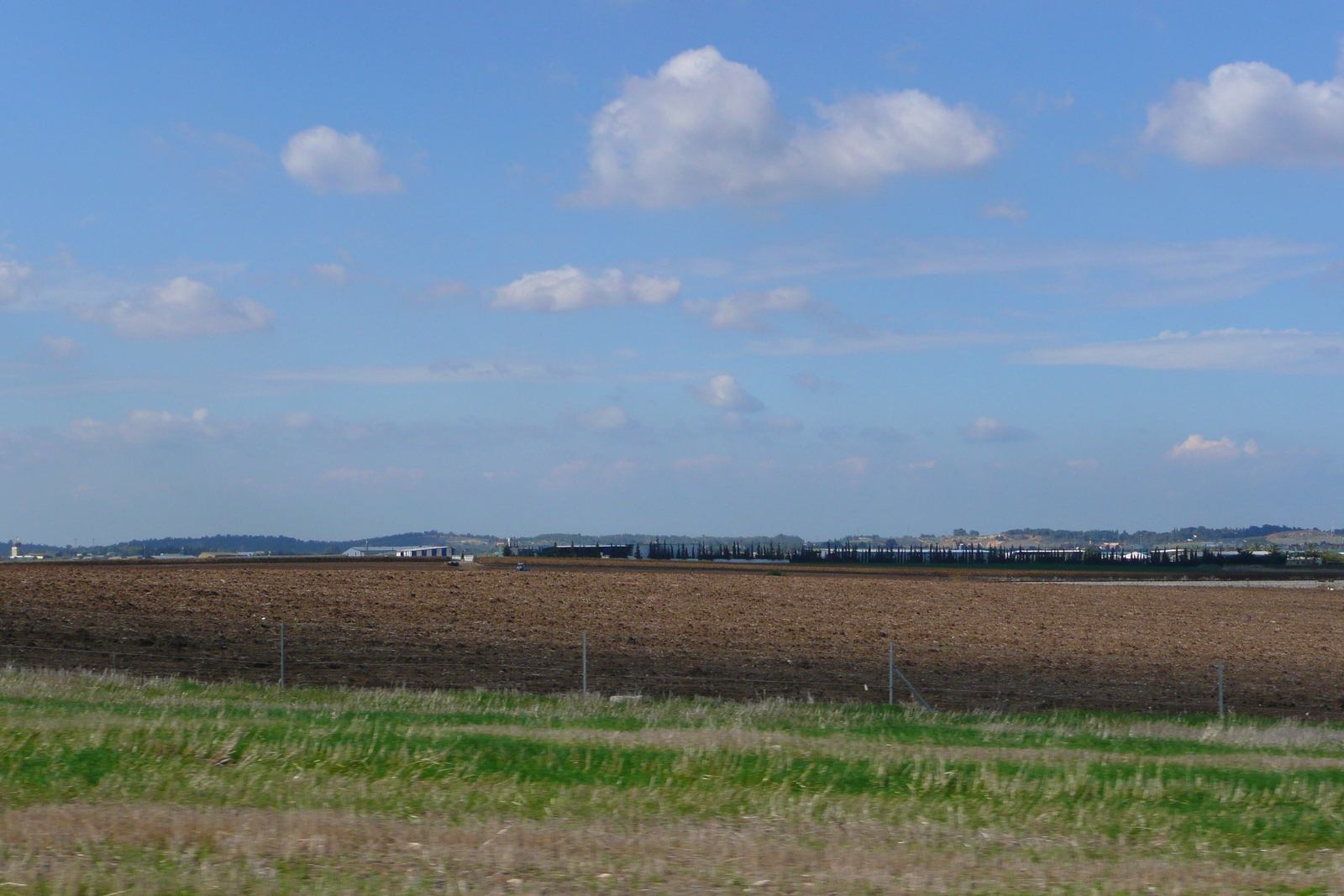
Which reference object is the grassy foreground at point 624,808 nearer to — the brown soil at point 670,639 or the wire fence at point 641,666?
the wire fence at point 641,666

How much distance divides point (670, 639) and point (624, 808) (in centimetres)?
2924

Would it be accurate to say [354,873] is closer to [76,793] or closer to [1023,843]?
[76,793]

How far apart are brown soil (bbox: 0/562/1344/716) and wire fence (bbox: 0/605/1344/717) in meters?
0.13

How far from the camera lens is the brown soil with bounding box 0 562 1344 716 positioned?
3108 cm

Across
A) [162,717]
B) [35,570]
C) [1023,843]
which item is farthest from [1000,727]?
[35,570]

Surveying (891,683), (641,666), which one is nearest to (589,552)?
(641,666)

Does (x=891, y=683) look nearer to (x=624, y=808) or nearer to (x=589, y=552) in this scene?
(x=624, y=808)

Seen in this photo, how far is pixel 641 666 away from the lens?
110 ft

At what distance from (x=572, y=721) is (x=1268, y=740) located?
35.7ft

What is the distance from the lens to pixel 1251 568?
136000 mm

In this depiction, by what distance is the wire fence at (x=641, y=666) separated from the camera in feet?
97.8

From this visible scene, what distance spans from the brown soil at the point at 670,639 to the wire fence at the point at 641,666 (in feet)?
0.41

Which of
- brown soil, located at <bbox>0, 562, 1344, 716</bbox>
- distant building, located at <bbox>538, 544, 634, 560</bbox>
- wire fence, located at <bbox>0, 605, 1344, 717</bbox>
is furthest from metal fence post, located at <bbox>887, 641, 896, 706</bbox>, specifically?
distant building, located at <bbox>538, 544, 634, 560</bbox>

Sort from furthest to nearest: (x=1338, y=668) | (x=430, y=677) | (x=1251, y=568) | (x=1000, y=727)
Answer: (x=1251, y=568), (x=1338, y=668), (x=430, y=677), (x=1000, y=727)
